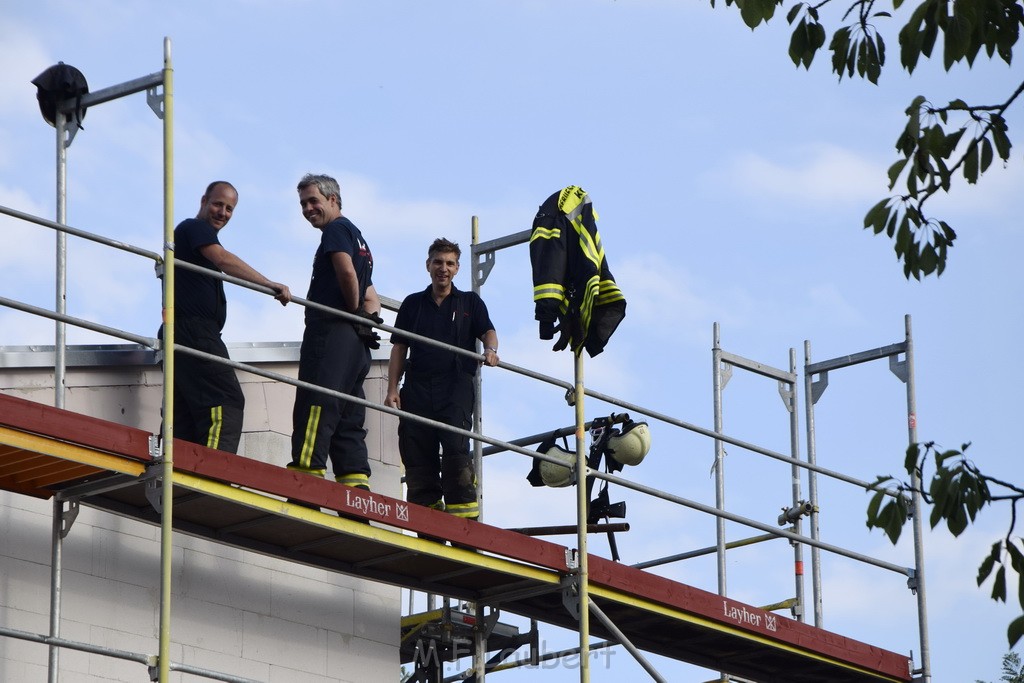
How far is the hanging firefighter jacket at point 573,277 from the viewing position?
36.0 feet

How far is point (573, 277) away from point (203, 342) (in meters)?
2.48

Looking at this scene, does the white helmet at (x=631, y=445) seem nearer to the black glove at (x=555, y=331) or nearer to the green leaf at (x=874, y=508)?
the black glove at (x=555, y=331)

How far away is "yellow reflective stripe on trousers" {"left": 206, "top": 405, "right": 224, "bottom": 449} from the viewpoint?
33.0 ft

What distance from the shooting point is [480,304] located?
11508mm

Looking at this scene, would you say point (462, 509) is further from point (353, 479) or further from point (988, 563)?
point (988, 563)

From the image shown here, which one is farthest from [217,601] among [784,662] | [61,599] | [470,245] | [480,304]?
[784,662]

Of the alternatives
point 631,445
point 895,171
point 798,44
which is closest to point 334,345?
point 631,445

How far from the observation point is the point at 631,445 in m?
12.4

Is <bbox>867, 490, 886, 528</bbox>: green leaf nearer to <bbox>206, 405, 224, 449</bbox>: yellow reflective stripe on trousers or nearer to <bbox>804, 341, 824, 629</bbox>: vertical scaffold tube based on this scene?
<bbox>206, 405, 224, 449</bbox>: yellow reflective stripe on trousers

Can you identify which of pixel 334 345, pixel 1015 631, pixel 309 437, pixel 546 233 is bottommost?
pixel 1015 631

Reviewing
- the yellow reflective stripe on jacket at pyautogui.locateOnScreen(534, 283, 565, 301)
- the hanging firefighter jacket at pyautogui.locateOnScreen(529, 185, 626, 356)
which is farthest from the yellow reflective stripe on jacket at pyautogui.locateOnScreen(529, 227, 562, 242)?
the yellow reflective stripe on jacket at pyautogui.locateOnScreen(534, 283, 565, 301)

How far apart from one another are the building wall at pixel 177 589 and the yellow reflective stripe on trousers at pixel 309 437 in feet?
3.24

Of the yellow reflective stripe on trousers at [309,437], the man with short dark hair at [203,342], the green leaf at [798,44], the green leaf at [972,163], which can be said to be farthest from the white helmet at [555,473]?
the green leaf at [972,163]

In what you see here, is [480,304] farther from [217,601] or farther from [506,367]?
[217,601]
